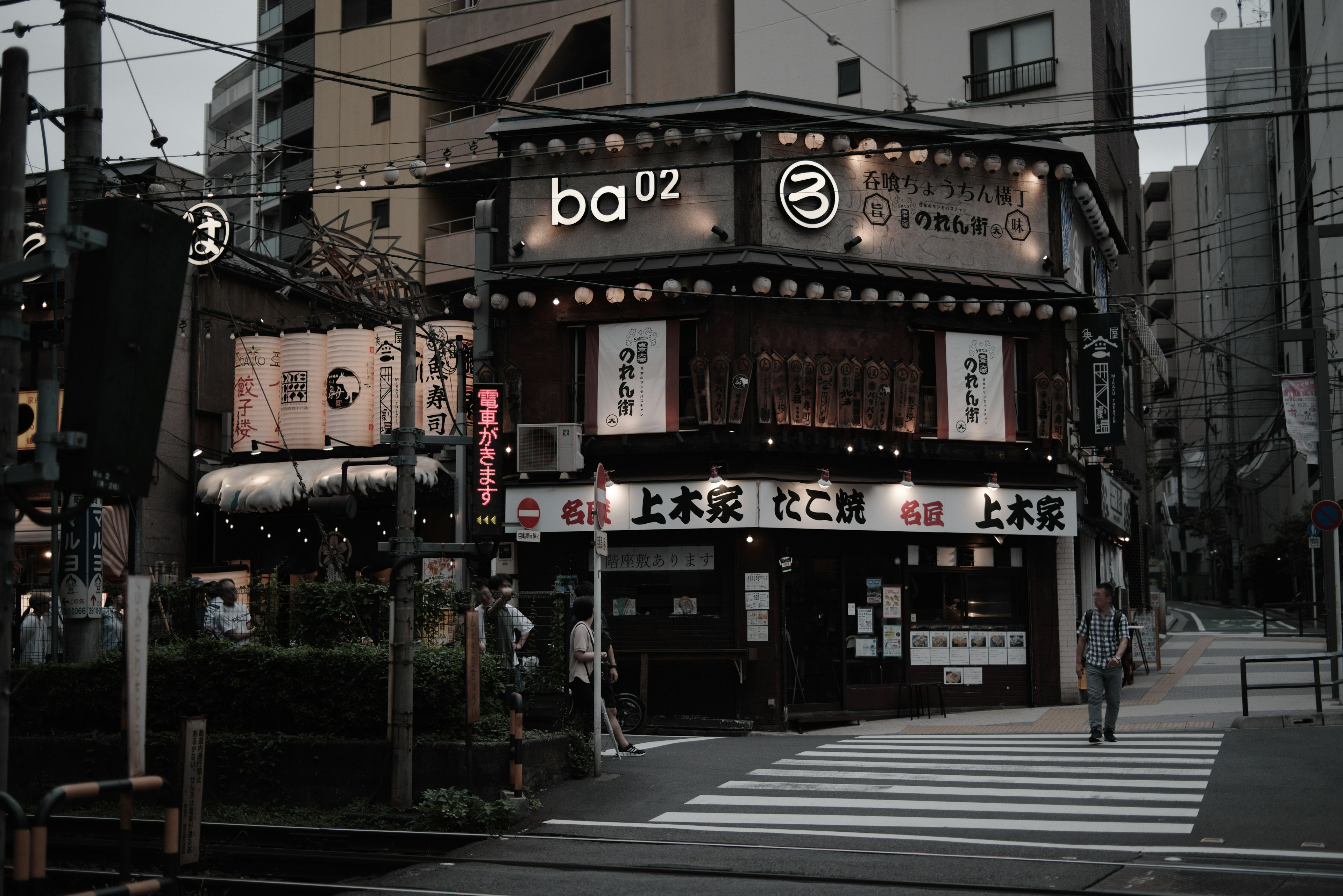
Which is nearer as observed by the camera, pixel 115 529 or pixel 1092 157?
pixel 115 529

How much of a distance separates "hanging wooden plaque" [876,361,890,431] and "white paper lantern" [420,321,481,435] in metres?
7.93

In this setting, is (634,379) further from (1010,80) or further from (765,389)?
(1010,80)

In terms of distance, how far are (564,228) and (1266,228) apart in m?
64.6

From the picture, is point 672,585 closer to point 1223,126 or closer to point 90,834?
point 90,834

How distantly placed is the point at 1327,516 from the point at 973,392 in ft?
21.3

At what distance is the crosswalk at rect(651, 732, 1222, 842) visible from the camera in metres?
11.3

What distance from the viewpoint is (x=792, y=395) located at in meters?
21.9

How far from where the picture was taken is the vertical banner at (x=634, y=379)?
Answer: 22328 millimetres

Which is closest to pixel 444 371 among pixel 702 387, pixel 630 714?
pixel 702 387

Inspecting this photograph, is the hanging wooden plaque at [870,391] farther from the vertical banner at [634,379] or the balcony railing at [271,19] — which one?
the balcony railing at [271,19]

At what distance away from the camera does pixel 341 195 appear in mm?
45156

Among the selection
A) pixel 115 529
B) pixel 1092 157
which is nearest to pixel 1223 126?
pixel 1092 157

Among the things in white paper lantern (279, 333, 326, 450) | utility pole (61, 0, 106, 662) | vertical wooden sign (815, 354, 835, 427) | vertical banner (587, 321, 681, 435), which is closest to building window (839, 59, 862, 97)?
vertical wooden sign (815, 354, 835, 427)

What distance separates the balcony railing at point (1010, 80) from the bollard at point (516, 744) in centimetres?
2429
